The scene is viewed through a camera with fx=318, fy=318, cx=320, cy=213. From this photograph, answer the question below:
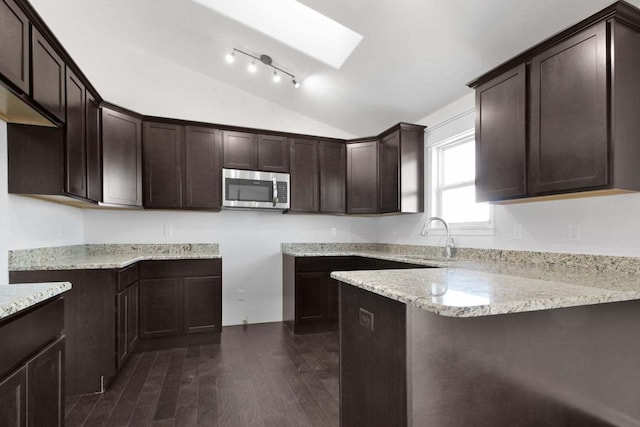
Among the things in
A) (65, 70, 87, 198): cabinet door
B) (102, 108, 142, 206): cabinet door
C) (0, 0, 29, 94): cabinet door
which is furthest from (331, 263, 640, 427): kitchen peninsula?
(102, 108, 142, 206): cabinet door

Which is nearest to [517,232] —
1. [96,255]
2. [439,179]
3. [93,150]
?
[439,179]

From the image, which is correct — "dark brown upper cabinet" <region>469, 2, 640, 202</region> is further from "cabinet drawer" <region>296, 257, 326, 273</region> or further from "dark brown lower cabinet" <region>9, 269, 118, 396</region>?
"dark brown lower cabinet" <region>9, 269, 118, 396</region>

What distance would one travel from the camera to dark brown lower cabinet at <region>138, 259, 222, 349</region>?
3.15m

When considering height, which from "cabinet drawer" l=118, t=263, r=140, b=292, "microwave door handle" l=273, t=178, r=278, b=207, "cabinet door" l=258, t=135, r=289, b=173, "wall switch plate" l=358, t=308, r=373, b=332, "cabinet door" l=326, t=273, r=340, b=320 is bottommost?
"cabinet door" l=326, t=273, r=340, b=320

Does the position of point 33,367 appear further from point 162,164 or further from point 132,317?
point 162,164

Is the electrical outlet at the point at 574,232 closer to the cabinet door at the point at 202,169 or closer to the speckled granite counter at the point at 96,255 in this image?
the speckled granite counter at the point at 96,255

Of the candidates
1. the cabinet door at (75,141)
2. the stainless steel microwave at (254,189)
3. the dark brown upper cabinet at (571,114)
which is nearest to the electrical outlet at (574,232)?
the dark brown upper cabinet at (571,114)

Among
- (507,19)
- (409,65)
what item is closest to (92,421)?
(409,65)

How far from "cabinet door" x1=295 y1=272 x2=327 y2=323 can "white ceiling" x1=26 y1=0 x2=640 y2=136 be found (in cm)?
210

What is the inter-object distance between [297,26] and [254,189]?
5.76 ft

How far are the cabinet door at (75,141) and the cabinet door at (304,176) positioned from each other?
2121 mm

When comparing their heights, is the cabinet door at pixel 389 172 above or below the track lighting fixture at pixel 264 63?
below

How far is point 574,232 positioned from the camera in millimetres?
2105

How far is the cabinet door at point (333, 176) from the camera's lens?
4.14 metres
